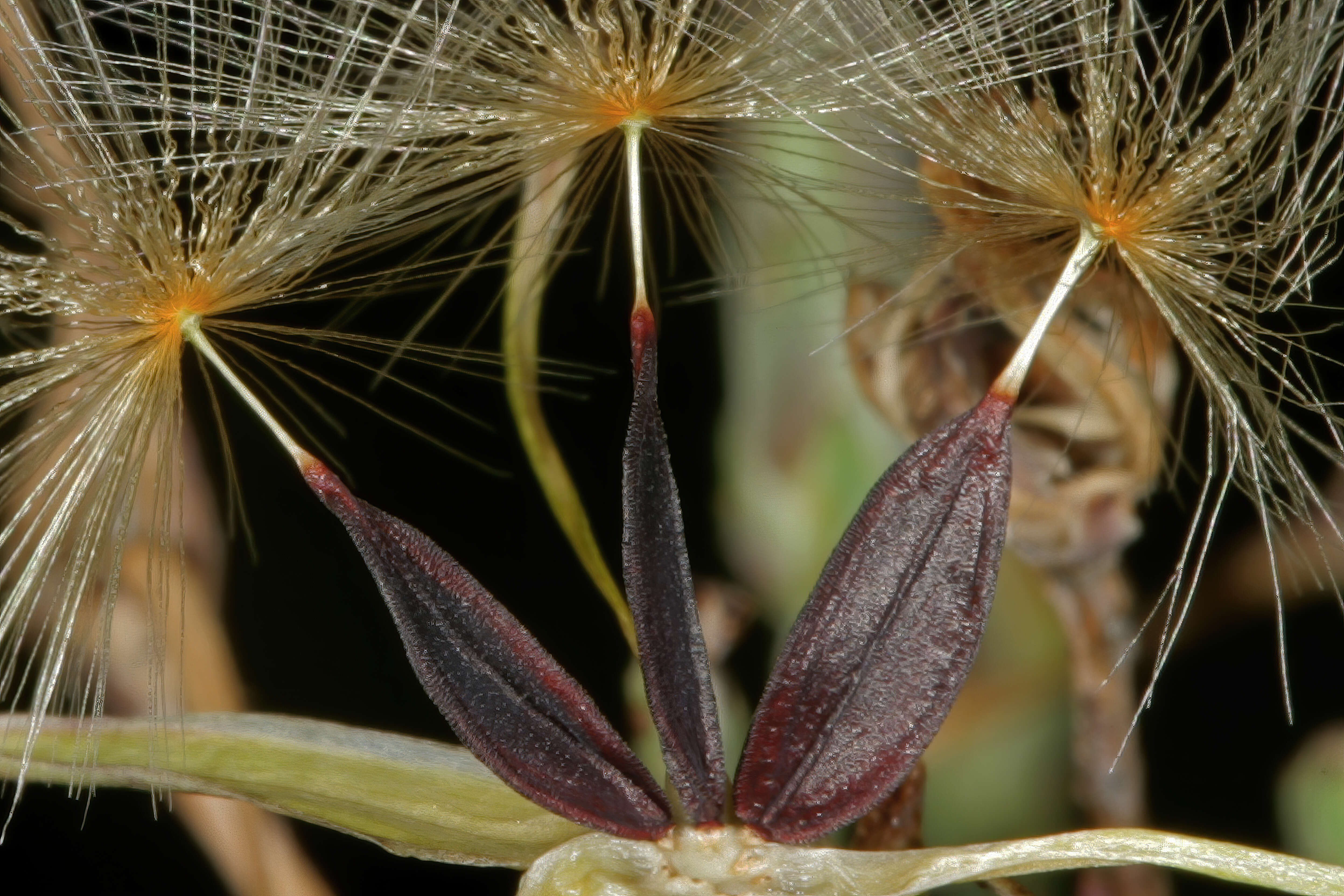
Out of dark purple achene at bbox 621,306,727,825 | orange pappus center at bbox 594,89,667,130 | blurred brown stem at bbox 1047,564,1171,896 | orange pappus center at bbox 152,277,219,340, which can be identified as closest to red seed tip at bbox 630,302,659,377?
dark purple achene at bbox 621,306,727,825

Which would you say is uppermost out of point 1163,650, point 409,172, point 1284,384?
point 409,172

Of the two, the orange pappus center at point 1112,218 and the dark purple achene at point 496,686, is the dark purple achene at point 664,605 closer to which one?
the dark purple achene at point 496,686

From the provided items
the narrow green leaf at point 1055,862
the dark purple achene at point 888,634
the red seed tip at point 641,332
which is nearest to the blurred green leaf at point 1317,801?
the narrow green leaf at point 1055,862

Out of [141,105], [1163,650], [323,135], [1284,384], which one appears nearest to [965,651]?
[1163,650]

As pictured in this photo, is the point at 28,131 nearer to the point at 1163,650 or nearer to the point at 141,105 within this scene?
the point at 141,105

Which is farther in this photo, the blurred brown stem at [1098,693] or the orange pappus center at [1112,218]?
the blurred brown stem at [1098,693]

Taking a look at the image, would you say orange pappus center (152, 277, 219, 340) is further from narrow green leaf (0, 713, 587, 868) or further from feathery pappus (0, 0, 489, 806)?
narrow green leaf (0, 713, 587, 868)
